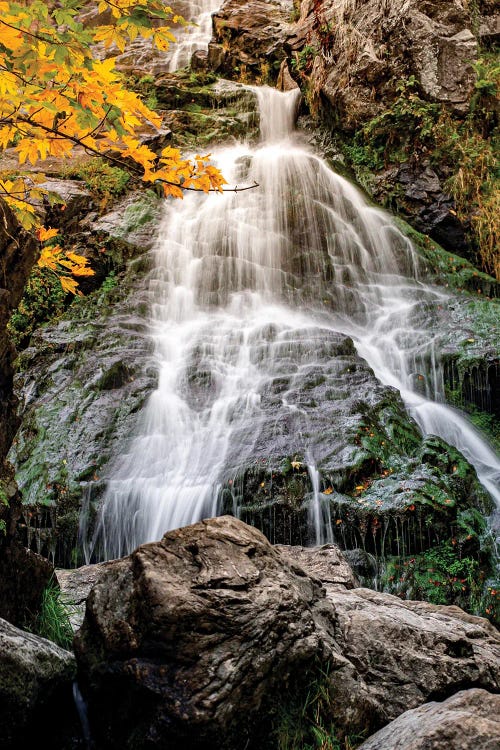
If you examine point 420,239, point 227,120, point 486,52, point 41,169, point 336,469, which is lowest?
point 336,469

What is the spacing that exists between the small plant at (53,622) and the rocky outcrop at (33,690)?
1.31 ft

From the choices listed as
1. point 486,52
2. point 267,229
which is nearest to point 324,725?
point 267,229

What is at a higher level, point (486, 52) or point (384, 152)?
point (486, 52)

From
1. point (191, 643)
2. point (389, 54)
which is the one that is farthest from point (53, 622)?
point (389, 54)

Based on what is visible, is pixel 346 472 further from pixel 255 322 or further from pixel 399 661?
pixel 255 322

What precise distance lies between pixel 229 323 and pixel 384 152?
5884 mm

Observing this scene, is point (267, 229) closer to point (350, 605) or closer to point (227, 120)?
point (227, 120)

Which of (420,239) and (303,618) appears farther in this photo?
(420,239)

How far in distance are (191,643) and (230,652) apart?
18cm

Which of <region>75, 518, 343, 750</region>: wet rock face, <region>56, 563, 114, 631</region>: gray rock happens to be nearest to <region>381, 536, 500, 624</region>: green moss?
<region>75, 518, 343, 750</region>: wet rock face

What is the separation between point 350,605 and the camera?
11.5 ft

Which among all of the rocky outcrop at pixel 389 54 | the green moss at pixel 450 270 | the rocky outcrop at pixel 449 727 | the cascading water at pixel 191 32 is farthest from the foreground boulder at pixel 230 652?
the cascading water at pixel 191 32

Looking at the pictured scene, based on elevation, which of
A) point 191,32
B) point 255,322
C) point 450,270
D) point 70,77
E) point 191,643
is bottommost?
point 191,643

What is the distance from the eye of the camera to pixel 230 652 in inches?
101
